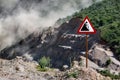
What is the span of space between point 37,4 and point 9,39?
1388cm

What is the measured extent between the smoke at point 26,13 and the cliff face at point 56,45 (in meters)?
7.10

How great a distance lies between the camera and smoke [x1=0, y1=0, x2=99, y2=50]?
11419 centimetres

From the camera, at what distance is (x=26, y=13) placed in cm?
11644

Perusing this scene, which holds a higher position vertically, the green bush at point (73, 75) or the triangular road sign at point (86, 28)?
the triangular road sign at point (86, 28)

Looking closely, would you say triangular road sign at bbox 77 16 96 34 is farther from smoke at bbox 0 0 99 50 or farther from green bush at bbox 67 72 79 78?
smoke at bbox 0 0 99 50

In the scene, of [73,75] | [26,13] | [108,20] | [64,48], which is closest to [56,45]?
[64,48]

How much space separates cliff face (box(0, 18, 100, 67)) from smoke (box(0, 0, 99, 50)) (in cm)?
710

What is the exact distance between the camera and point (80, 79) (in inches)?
931

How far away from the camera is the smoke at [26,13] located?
114188 mm

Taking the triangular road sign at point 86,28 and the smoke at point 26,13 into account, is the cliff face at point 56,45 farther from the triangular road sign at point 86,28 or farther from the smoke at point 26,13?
the triangular road sign at point 86,28

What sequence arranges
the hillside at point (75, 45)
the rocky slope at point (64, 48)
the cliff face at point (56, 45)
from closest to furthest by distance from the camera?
the hillside at point (75, 45)
the rocky slope at point (64, 48)
the cliff face at point (56, 45)

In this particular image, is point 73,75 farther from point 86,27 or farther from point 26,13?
point 26,13

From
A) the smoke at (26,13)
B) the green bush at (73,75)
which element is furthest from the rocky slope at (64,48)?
the green bush at (73,75)

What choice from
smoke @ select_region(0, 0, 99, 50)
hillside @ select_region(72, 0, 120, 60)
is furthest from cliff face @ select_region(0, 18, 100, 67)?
smoke @ select_region(0, 0, 99, 50)
